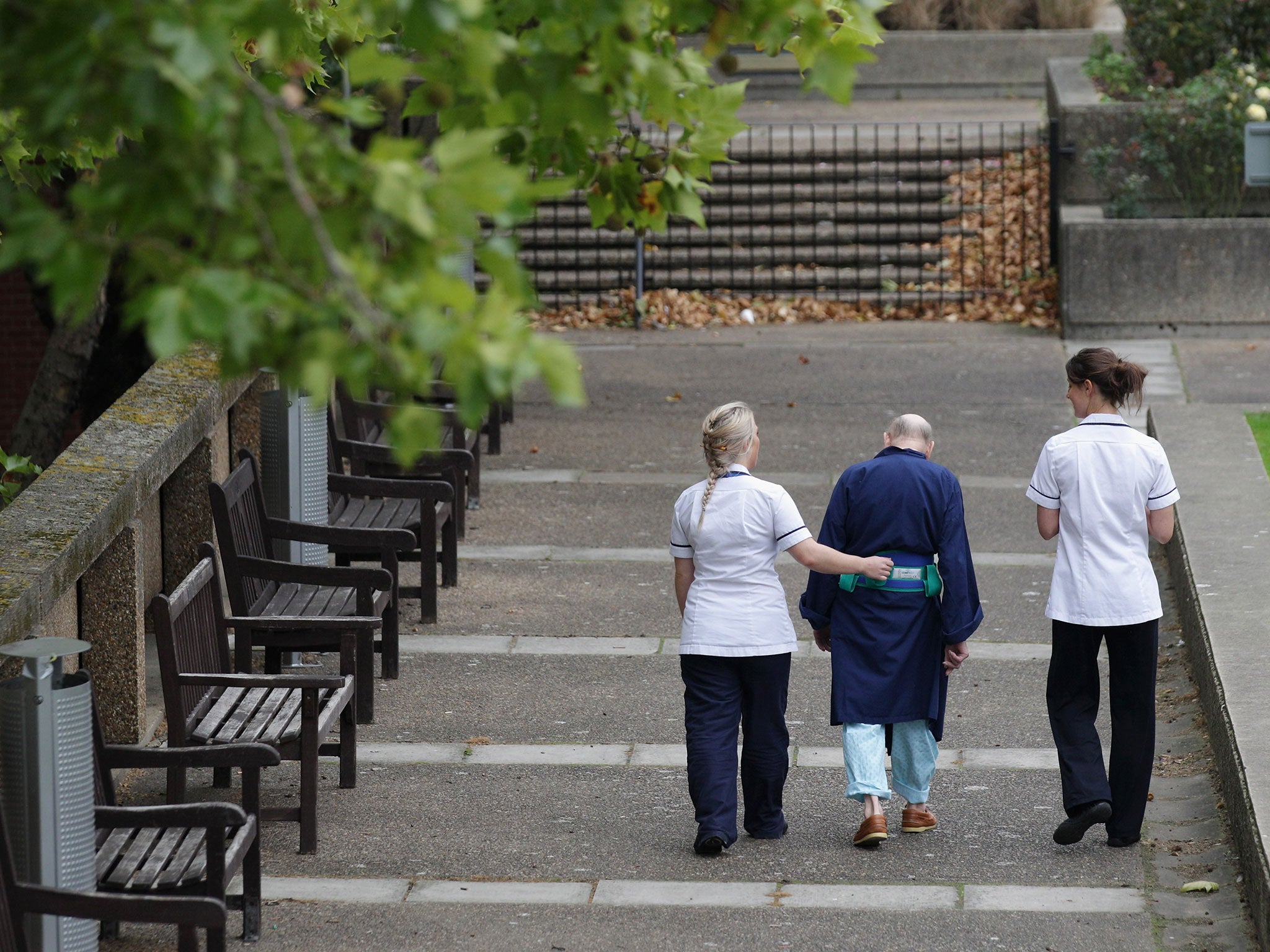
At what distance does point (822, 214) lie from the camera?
1855cm

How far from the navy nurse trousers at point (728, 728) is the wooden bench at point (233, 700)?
51.0 inches

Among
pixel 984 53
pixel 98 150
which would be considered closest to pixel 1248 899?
pixel 98 150

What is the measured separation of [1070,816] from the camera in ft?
20.0

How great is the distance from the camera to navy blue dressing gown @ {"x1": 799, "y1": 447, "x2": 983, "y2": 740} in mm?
6059

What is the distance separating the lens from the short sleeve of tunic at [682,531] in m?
6.12

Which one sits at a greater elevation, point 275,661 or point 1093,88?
point 1093,88

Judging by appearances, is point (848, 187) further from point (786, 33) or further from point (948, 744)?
point (786, 33)

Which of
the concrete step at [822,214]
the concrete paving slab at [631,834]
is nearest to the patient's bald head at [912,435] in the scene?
the concrete paving slab at [631,834]

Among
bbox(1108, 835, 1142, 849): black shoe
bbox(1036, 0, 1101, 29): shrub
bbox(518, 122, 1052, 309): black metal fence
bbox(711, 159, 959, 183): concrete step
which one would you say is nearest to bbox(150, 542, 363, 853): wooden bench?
bbox(1108, 835, 1142, 849): black shoe

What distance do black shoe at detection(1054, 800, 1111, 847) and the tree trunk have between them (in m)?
7.27

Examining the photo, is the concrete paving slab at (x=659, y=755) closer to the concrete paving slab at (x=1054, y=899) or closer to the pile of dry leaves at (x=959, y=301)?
the concrete paving slab at (x=1054, y=899)

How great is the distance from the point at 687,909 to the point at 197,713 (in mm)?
1901

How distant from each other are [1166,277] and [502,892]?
37.0 feet

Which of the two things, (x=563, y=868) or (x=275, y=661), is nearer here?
(x=563, y=868)
